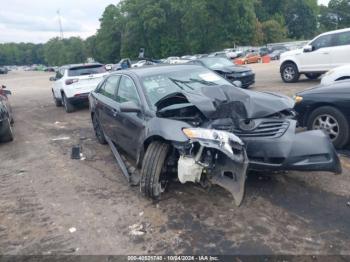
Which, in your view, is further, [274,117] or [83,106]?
[83,106]

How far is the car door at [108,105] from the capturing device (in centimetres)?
567

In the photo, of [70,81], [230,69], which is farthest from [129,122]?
[230,69]

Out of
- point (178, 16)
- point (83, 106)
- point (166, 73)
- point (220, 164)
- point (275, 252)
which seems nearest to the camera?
point (275, 252)

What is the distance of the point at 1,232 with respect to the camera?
3.92m

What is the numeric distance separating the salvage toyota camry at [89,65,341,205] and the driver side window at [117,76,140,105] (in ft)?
0.10

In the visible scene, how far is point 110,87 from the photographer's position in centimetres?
611

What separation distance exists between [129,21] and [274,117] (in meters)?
63.3

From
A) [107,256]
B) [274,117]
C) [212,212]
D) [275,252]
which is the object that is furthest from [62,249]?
[274,117]

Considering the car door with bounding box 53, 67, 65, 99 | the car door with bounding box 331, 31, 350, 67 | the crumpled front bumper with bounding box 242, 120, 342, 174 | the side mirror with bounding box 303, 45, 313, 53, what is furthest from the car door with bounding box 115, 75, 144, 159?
the side mirror with bounding box 303, 45, 313, 53

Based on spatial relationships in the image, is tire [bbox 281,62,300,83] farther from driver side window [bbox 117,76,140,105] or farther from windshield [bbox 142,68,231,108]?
driver side window [bbox 117,76,140,105]

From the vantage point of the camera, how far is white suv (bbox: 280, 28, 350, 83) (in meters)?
11.6

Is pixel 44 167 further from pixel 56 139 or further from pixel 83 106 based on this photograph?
pixel 83 106

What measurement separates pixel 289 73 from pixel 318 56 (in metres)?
1.52

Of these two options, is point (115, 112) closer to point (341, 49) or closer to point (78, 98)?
point (78, 98)
